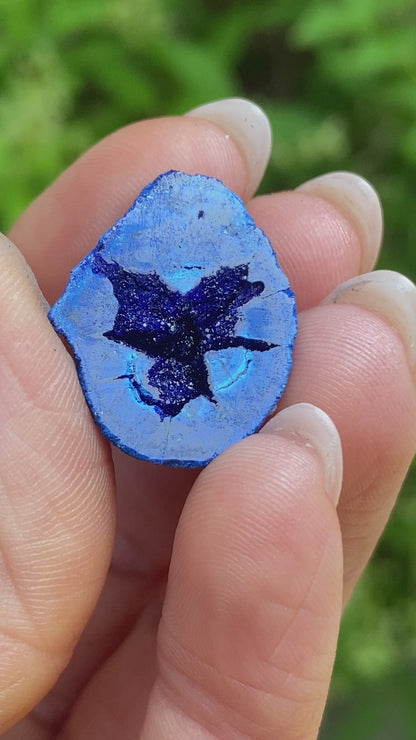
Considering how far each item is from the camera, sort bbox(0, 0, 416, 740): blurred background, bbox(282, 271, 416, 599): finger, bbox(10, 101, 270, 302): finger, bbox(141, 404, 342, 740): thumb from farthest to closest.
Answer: bbox(0, 0, 416, 740): blurred background
bbox(10, 101, 270, 302): finger
bbox(282, 271, 416, 599): finger
bbox(141, 404, 342, 740): thumb

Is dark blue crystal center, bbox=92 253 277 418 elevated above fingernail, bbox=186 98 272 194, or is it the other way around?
fingernail, bbox=186 98 272 194

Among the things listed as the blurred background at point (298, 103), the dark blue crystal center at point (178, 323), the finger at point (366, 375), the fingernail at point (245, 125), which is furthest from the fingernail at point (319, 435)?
the blurred background at point (298, 103)

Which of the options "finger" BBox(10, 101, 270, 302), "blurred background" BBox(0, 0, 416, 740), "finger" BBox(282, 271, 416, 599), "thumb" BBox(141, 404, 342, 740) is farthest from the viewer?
"blurred background" BBox(0, 0, 416, 740)

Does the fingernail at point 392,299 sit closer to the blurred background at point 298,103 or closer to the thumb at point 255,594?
the thumb at point 255,594

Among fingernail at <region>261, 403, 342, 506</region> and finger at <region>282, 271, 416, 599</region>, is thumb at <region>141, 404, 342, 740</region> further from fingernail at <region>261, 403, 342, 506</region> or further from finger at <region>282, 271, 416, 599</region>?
finger at <region>282, 271, 416, 599</region>

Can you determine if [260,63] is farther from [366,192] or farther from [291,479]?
[291,479]

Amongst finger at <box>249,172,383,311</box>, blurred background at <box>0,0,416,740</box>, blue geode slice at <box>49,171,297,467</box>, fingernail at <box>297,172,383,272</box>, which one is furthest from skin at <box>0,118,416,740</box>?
blurred background at <box>0,0,416,740</box>

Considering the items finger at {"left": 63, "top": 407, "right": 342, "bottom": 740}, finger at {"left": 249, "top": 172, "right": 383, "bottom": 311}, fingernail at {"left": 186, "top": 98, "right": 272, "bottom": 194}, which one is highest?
fingernail at {"left": 186, "top": 98, "right": 272, "bottom": 194}
